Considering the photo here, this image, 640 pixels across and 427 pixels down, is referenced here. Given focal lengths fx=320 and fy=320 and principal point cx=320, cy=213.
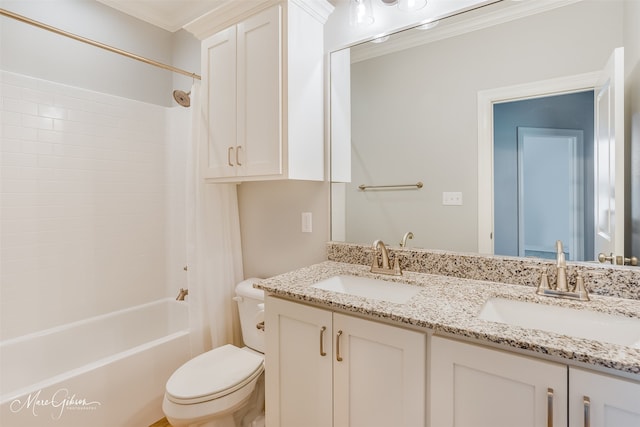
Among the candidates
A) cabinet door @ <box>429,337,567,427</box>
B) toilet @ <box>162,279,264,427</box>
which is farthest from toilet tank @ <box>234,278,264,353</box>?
cabinet door @ <box>429,337,567,427</box>

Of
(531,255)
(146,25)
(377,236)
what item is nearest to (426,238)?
(377,236)

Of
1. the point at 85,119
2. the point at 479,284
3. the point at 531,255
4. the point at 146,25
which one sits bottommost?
the point at 479,284

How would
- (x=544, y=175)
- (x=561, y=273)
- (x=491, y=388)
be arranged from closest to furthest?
1. (x=491, y=388)
2. (x=561, y=273)
3. (x=544, y=175)

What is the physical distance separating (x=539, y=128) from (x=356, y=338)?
1056mm

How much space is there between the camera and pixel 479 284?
4.08 ft


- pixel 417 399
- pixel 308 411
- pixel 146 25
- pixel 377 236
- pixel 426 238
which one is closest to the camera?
pixel 417 399

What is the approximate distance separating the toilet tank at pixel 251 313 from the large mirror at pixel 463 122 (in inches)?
21.8

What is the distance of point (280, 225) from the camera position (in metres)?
1.95

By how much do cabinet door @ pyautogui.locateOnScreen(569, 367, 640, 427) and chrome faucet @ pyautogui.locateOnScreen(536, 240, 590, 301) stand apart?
409 mm

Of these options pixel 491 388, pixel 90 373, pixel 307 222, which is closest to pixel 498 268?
pixel 491 388

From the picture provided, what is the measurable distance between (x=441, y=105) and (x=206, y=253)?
5.00 feet

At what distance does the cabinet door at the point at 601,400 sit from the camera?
2.25 feet

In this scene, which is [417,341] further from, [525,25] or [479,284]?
[525,25]

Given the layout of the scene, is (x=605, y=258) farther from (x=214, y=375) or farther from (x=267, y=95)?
(x=214, y=375)
